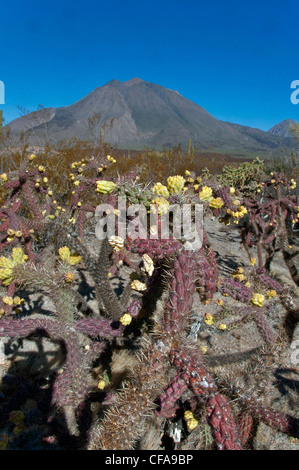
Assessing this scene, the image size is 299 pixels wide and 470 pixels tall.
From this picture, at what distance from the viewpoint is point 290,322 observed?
3.24 meters

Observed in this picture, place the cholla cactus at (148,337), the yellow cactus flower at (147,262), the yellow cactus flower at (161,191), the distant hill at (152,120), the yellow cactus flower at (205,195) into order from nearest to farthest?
Answer: the cholla cactus at (148,337) → the yellow cactus flower at (147,262) → the yellow cactus flower at (161,191) → the yellow cactus flower at (205,195) → the distant hill at (152,120)

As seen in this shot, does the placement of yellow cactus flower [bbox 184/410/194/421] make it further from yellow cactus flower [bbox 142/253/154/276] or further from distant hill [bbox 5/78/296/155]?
distant hill [bbox 5/78/296/155]

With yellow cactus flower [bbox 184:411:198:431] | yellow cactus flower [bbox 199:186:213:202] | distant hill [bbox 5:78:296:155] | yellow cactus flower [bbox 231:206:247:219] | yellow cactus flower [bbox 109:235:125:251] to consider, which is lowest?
yellow cactus flower [bbox 184:411:198:431]

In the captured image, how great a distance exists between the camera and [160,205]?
1611 mm

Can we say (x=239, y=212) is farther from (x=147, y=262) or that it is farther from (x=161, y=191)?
(x=147, y=262)

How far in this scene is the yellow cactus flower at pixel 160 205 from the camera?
160 cm

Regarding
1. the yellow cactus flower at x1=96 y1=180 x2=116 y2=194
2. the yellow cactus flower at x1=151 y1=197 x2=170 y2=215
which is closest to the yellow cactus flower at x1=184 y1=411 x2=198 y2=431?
the yellow cactus flower at x1=151 y1=197 x2=170 y2=215

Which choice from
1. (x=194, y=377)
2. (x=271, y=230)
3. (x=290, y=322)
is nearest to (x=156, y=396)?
(x=194, y=377)

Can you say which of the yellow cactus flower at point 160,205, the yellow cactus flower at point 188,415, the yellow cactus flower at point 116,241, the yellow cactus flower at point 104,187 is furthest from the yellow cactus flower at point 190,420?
the yellow cactus flower at point 104,187

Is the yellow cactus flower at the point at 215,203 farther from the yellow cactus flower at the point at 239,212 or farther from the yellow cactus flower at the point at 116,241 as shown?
the yellow cactus flower at the point at 116,241

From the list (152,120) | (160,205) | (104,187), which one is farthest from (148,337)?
(152,120)

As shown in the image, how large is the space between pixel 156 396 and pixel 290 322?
8.08 feet

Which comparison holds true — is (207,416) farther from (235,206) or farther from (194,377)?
(235,206)

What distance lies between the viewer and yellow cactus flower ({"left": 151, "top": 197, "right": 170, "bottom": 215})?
1.60 metres
